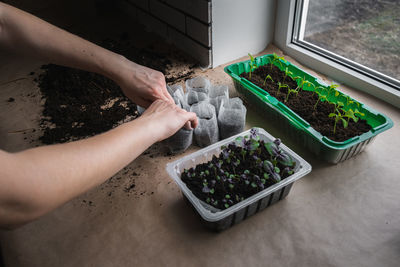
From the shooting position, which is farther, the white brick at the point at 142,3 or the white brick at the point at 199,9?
the white brick at the point at 142,3

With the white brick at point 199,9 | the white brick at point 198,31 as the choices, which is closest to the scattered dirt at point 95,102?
the white brick at point 198,31

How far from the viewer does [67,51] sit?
84cm

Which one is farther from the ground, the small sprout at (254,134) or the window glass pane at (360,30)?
the window glass pane at (360,30)

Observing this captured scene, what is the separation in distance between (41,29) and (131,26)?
45.0 inches

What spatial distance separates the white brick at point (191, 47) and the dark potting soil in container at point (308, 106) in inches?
10.1

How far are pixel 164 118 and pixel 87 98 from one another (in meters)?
0.72

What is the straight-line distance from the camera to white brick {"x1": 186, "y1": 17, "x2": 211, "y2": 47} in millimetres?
1423

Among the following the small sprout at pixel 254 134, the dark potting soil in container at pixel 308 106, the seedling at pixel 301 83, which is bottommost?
the small sprout at pixel 254 134

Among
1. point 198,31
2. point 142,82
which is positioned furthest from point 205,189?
point 198,31

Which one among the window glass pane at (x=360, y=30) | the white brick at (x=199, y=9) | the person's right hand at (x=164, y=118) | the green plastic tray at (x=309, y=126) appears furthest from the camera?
the white brick at (x=199, y=9)

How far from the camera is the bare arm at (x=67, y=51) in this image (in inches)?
31.7

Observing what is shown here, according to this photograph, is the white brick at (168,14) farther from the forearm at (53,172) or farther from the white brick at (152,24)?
the forearm at (53,172)

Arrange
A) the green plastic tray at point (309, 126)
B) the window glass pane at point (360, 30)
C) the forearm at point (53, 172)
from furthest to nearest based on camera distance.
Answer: the window glass pane at point (360, 30) → the green plastic tray at point (309, 126) → the forearm at point (53, 172)

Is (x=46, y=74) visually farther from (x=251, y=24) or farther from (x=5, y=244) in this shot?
(x=251, y=24)
